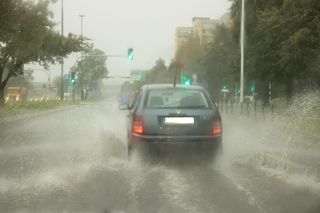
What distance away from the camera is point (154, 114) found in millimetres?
9148

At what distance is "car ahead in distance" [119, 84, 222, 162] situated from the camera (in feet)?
29.6

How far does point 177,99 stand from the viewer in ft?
31.5

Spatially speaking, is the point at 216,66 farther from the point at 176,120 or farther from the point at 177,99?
the point at 176,120

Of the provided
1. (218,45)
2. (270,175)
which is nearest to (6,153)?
(270,175)

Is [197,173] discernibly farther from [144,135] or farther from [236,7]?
[236,7]

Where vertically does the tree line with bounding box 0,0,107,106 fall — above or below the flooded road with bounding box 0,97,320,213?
above

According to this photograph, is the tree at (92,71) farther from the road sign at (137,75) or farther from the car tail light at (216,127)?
the car tail light at (216,127)

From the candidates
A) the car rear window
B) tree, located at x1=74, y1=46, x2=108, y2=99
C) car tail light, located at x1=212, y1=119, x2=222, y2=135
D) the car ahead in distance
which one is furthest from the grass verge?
tree, located at x1=74, y1=46, x2=108, y2=99

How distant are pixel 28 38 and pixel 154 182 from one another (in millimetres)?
23238

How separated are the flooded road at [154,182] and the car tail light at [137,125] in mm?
568

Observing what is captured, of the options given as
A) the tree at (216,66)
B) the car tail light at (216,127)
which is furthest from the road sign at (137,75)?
the car tail light at (216,127)

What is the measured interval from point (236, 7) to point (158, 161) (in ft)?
105

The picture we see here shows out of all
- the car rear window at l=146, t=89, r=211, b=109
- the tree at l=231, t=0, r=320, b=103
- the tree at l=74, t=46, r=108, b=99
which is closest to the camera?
the car rear window at l=146, t=89, r=211, b=109

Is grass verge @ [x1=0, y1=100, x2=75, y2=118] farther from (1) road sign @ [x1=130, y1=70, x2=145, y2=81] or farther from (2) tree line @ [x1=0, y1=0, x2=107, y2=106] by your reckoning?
(1) road sign @ [x1=130, y1=70, x2=145, y2=81]
